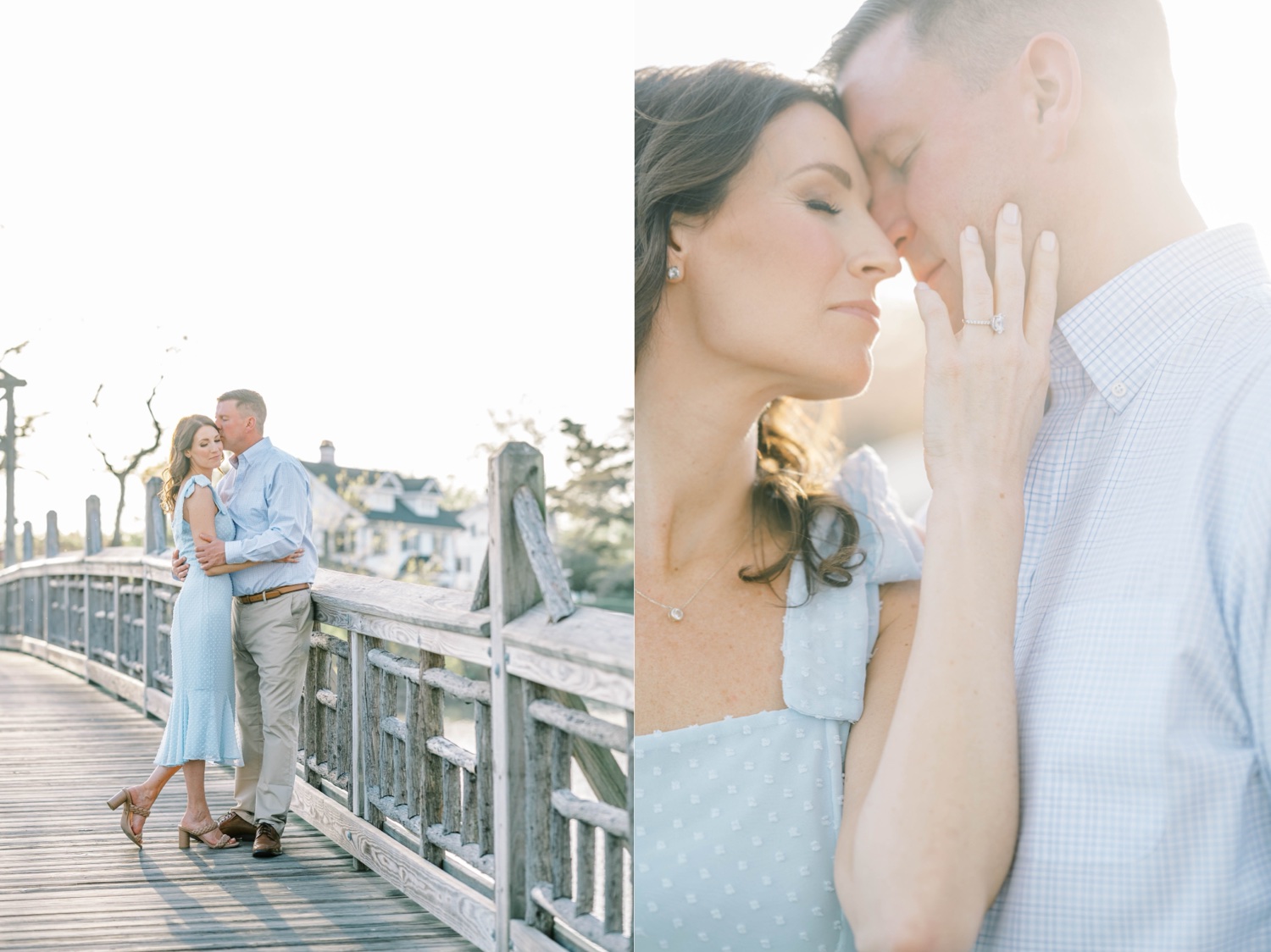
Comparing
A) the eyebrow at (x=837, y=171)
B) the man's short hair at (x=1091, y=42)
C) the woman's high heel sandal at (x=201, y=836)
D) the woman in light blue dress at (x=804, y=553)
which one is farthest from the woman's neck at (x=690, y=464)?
the woman's high heel sandal at (x=201, y=836)

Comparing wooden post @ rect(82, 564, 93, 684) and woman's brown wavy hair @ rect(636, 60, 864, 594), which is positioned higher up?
woman's brown wavy hair @ rect(636, 60, 864, 594)

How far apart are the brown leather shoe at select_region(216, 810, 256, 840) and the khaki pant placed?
0.02 metres

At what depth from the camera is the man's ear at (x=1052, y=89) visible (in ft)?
4.92

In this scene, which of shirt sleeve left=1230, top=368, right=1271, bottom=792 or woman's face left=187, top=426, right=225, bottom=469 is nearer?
shirt sleeve left=1230, top=368, right=1271, bottom=792

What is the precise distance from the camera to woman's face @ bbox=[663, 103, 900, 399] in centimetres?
170

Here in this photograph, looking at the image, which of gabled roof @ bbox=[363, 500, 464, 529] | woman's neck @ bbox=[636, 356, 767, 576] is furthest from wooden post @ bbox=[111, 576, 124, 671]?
woman's neck @ bbox=[636, 356, 767, 576]

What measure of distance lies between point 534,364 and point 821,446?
2305 millimetres

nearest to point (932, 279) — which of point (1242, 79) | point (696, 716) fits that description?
point (1242, 79)

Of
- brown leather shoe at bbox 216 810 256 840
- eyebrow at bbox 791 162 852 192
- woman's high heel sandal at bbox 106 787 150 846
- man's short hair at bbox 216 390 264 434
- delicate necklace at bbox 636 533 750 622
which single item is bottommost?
brown leather shoe at bbox 216 810 256 840

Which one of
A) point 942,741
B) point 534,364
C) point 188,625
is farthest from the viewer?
point 534,364

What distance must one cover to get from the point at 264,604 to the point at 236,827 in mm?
610

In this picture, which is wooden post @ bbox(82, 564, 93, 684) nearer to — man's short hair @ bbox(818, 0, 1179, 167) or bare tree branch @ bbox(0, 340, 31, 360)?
bare tree branch @ bbox(0, 340, 31, 360)

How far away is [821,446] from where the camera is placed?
5.85 ft

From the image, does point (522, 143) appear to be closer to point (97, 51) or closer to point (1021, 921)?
point (97, 51)
